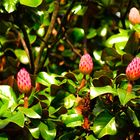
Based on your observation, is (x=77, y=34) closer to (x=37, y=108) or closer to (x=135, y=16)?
(x=135, y=16)

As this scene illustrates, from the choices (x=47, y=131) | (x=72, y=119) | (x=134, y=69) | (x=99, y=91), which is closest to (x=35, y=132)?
(x=47, y=131)

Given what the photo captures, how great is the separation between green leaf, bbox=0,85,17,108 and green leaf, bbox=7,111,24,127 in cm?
20

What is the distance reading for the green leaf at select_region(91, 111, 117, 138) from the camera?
5.31 ft

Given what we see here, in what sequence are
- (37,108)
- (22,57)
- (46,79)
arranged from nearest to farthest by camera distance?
(37,108) → (46,79) → (22,57)

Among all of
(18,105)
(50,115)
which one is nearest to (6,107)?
(18,105)

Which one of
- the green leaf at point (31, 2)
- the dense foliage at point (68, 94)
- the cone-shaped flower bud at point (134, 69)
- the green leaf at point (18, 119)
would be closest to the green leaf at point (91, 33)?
the dense foliage at point (68, 94)

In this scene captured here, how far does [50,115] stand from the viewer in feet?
5.56

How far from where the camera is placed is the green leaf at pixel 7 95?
1737 mm

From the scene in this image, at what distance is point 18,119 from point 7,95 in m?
0.28

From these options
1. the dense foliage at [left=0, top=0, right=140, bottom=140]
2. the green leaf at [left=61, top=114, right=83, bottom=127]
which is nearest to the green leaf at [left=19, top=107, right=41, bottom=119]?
the dense foliage at [left=0, top=0, right=140, bottom=140]

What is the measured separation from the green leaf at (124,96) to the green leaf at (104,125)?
113mm

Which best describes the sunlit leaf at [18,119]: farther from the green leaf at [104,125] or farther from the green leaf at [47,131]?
the green leaf at [104,125]

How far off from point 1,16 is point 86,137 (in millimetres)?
624

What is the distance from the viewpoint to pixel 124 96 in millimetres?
1534
